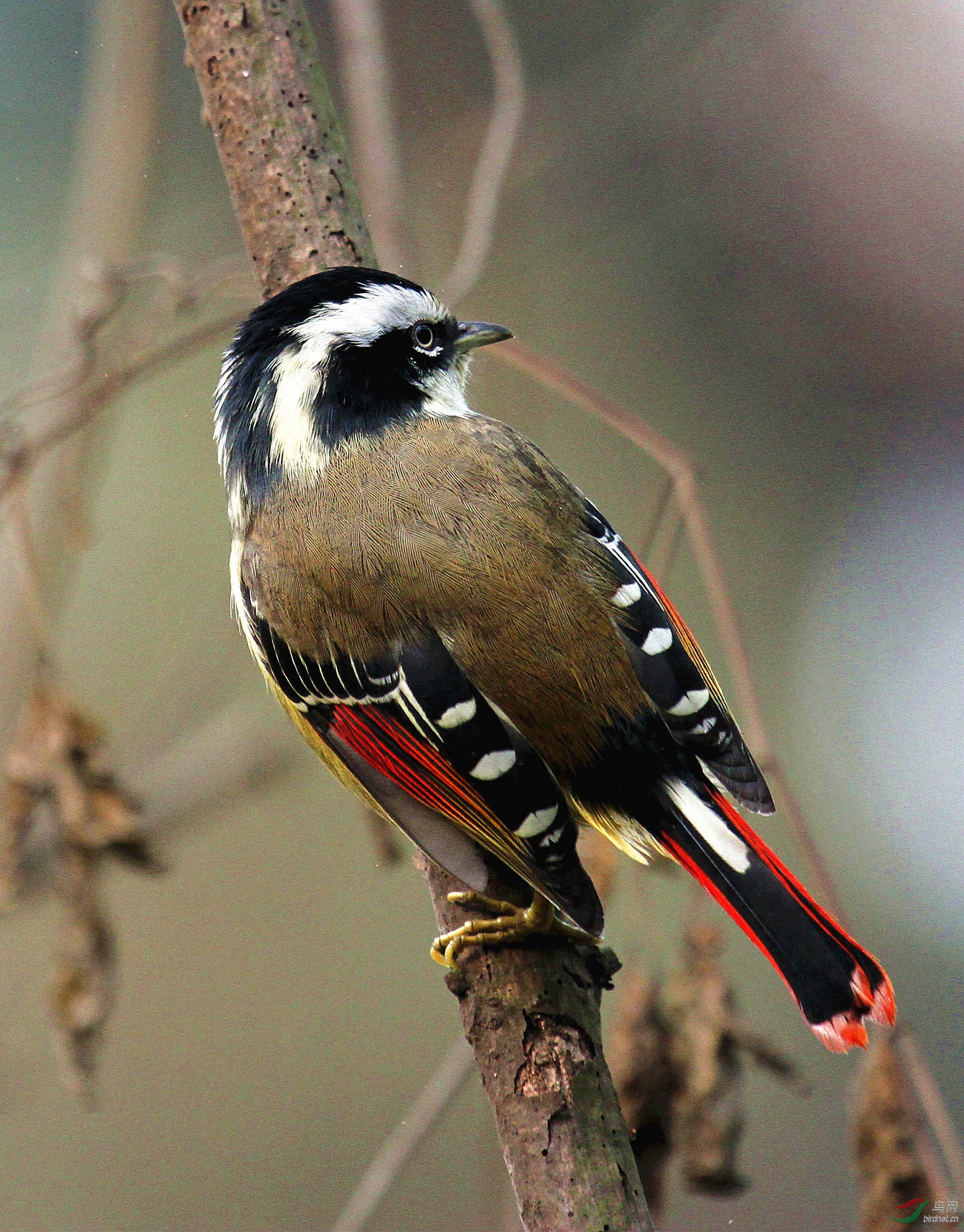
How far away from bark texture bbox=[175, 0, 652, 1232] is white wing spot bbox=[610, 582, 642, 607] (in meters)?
0.39

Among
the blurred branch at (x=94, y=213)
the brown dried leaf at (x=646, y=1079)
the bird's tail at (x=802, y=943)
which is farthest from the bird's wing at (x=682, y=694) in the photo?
the blurred branch at (x=94, y=213)

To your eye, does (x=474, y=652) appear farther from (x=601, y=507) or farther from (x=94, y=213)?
(x=94, y=213)

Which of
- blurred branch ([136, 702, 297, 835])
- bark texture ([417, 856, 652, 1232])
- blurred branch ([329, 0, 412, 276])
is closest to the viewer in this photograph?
bark texture ([417, 856, 652, 1232])

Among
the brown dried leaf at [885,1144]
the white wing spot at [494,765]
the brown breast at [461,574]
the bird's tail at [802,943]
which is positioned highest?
the brown breast at [461,574]

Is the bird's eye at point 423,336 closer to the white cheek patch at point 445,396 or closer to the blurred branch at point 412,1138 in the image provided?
the white cheek patch at point 445,396

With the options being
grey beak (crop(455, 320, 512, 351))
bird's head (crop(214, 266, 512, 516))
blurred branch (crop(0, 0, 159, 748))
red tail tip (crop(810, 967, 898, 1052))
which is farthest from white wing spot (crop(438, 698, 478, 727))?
blurred branch (crop(0, 0, 159, 748))

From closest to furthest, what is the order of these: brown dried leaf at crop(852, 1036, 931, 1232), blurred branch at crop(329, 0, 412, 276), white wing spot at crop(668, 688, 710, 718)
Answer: white wing spot at crop(668, 688, 710, 718) → brown dried leaf at crop(852, 1036, 931, 1232) → blurred branch at crop(329, 0, 412, 276)

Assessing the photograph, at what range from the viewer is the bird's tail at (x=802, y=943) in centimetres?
131

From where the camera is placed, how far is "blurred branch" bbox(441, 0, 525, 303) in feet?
6.52

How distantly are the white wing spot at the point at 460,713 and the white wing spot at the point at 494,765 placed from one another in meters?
0.05

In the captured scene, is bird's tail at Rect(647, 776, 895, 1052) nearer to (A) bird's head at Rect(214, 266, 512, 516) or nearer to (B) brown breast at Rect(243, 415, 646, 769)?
(B) brown breast at Rect(243, 415, 646, 769)

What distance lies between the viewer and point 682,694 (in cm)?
148

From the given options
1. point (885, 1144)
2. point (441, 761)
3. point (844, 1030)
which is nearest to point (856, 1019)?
point (844, 1030)

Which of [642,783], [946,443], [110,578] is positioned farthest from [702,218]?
[642,783]
